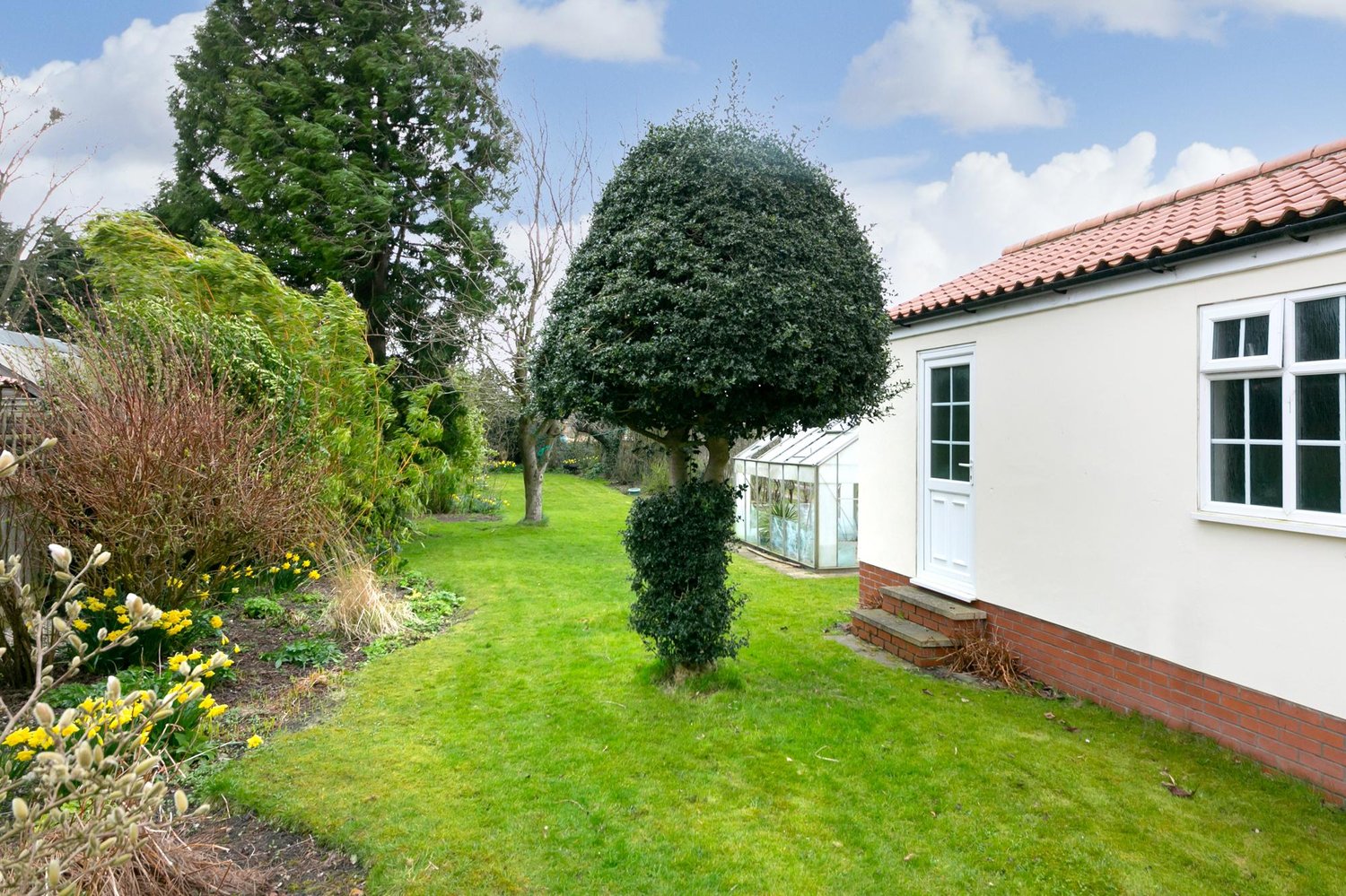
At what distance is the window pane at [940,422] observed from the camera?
7.30m

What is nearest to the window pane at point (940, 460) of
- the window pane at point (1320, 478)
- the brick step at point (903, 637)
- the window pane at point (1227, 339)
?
the brick step at point (903, 637)

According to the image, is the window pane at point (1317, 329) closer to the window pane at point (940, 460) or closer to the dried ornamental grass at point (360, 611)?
the window pane at point (940, 460)

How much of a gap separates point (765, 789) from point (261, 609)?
651cm

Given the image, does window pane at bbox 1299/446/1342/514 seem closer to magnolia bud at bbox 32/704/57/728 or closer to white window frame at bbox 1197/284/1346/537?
white window frame at bbox 1197/284/1346/537

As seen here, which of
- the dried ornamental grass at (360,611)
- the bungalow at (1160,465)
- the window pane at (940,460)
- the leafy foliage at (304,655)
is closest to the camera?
the bungalow at (1160,465)

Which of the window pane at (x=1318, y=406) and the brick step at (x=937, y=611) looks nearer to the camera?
the window pane at (x=1318, y=406)

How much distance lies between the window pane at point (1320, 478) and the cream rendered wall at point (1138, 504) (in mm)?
204

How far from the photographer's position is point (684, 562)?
5.48 meters

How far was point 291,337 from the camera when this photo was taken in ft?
30.7

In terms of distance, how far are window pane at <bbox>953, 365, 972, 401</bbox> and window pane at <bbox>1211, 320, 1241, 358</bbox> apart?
7.51 ft

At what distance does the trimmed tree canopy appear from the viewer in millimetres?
4676

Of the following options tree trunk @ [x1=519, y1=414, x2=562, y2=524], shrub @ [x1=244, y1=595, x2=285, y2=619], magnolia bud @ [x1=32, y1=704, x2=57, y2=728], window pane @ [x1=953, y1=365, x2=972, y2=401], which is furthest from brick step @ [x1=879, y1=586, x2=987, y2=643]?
tree trunk @ [x1=519, y1=414, x2=562, y2=524]

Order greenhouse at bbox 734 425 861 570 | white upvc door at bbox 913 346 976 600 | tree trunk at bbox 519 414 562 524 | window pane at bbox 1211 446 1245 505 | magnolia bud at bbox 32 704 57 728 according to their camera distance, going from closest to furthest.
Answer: magnolia bud at bbox 32 704 57 728
window pane at bbox 1211 446 1245 505
white upvc door at bbox 913 346 976 600
greenhouse at bbox 734 425 861 570
tree trunk at bbox 519 414 562 524

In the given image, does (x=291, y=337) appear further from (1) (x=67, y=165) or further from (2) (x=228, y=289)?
(1) (x=67, y=165)
